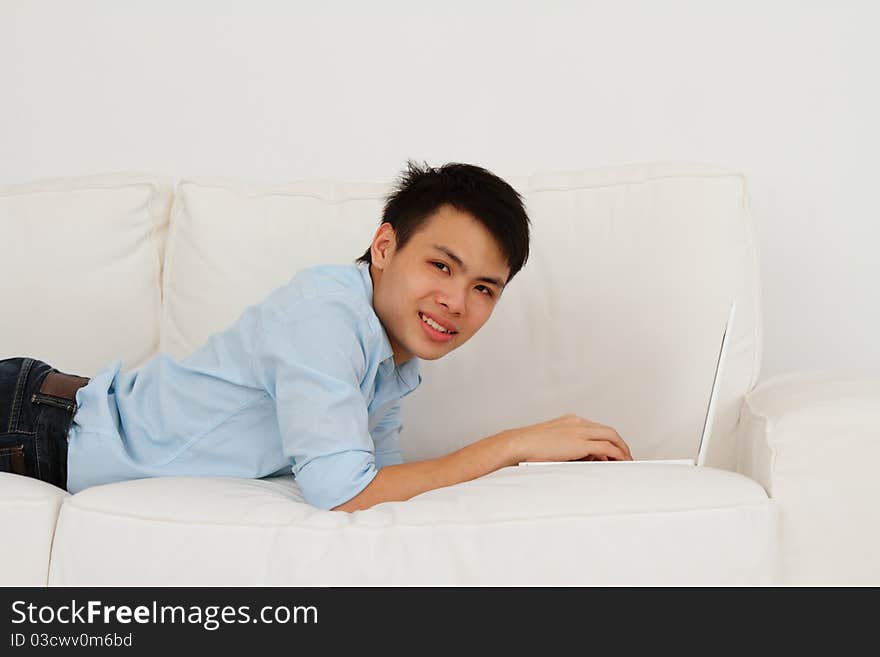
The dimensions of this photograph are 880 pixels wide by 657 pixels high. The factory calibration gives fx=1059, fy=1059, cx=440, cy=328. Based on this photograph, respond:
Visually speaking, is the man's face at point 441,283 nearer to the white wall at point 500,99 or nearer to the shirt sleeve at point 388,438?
the shirt sleeve at point 388,438

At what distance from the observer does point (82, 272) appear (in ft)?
6.94

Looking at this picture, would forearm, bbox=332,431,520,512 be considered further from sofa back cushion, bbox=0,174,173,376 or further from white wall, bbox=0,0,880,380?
white wall, bbox=0,0,880,380

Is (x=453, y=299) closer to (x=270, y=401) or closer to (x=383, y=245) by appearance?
(x=383, y=245)

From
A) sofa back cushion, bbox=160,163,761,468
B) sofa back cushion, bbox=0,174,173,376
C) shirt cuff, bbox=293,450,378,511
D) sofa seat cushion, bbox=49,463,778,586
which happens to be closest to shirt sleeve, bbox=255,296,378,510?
shirt cuff, bbox=293,450,378,511

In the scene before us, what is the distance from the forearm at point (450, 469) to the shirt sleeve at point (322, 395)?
0.04 meters

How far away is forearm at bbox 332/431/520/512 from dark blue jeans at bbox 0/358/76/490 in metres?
0.56

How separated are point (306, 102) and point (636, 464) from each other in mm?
1480

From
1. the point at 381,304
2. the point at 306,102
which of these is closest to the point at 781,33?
the point at 306,102

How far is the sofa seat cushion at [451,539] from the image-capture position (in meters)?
1.28

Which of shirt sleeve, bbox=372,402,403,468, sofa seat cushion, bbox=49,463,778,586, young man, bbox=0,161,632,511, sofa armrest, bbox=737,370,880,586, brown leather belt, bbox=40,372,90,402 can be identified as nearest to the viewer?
sofa seat cushion, bbox=49,463,778,586

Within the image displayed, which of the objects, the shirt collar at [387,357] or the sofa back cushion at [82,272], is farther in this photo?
the sofa back cushion at [82,272]

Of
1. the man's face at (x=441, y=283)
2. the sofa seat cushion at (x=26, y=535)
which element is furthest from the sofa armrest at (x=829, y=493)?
the sofa seat cushion at (x=26, y=535)

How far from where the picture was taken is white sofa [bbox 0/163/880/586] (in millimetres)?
1294

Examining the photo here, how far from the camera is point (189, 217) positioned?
6.97 feet
